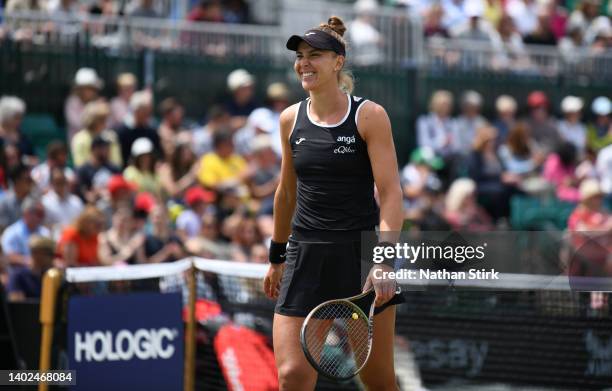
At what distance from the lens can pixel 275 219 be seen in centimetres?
659

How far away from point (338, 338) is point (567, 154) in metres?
10.5

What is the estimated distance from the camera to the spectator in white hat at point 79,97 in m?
13.4

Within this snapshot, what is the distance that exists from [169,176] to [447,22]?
6.97 m

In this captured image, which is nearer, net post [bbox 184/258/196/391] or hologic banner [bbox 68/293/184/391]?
hologic banner [bbox 68/293/184/391]

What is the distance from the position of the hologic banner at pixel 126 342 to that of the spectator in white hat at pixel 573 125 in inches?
382

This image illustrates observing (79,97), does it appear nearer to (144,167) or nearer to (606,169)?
(144,167)

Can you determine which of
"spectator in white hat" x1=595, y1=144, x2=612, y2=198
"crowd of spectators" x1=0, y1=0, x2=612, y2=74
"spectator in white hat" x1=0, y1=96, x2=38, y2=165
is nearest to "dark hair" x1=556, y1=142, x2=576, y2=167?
"spectator in white hat" x1=595, y1=144, x2=612, y2=198

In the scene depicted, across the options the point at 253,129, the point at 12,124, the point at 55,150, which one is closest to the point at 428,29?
the point at 253,129

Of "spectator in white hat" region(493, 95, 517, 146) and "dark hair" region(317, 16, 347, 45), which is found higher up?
"dark hair" region(317, 16, 347, 45)

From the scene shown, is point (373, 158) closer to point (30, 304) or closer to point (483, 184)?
point (30, 304)

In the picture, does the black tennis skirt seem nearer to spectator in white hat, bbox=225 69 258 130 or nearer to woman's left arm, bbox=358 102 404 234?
woman's left arm, bbox=358 102 404 234

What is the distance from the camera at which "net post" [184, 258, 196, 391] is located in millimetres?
8617

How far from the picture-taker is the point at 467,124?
16.3 metres

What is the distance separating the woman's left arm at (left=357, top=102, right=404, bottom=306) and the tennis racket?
14cm
